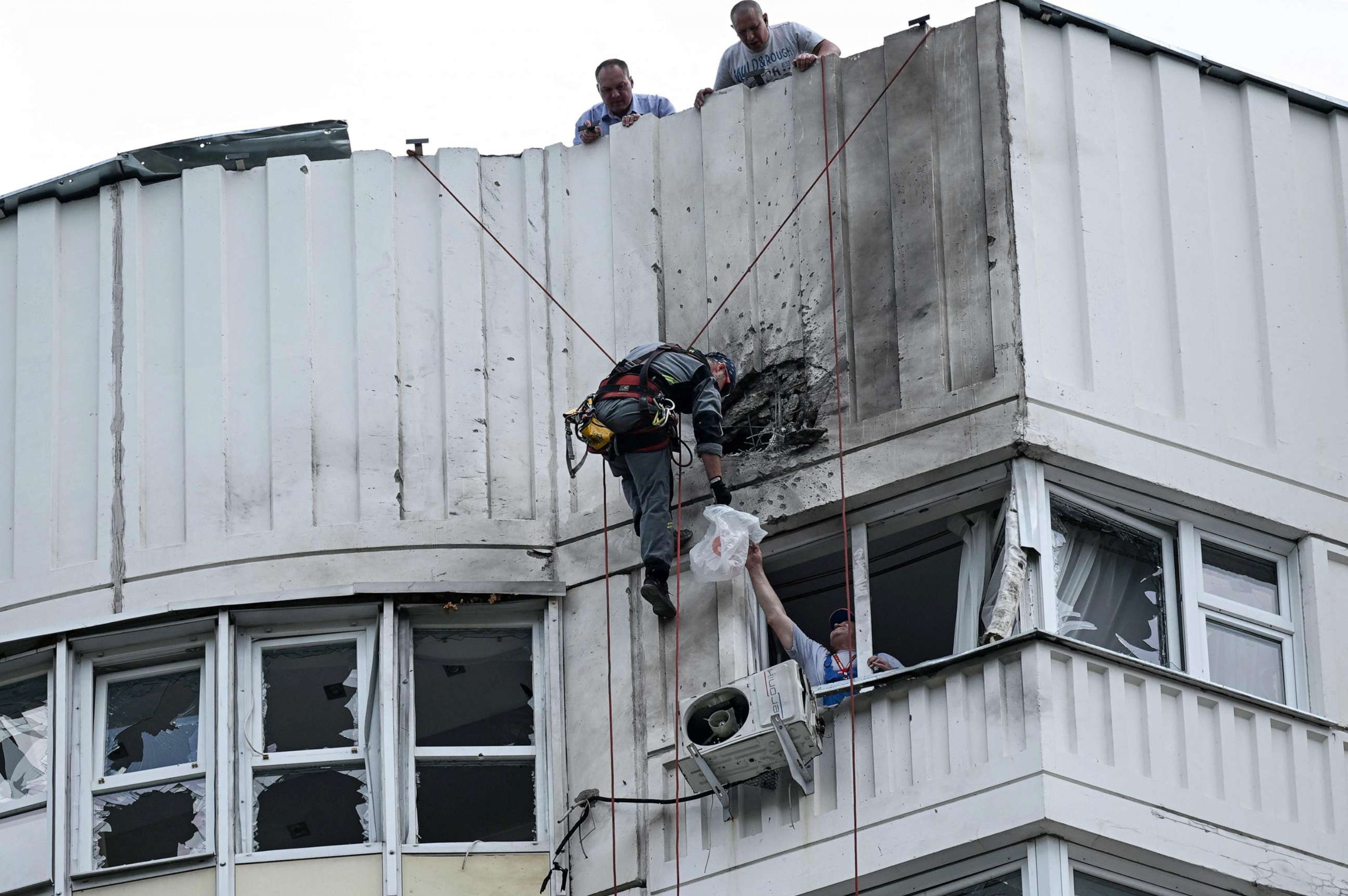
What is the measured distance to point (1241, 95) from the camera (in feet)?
61.5

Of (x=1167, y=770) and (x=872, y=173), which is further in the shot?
(x=872, y=173)

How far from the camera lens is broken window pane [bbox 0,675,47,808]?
1864 centimetres

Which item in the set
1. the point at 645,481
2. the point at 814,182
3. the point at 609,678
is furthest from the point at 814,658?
the point at 814,182

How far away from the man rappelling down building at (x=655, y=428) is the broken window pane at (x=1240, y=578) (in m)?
3.06

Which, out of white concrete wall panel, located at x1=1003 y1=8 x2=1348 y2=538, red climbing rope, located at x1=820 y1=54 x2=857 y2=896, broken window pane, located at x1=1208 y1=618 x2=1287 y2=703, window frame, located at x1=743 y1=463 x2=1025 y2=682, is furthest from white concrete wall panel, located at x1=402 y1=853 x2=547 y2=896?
broken window pane, located at x1=1208 y1=618 x2=1287 y2=703

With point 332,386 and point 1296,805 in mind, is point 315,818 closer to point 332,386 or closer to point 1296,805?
point 332,386

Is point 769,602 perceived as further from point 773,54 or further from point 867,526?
point 773,54

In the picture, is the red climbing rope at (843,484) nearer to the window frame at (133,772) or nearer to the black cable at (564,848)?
the black cable at (564,848)

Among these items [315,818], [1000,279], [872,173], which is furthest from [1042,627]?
[315,818]

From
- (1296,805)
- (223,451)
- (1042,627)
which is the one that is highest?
(223,451)

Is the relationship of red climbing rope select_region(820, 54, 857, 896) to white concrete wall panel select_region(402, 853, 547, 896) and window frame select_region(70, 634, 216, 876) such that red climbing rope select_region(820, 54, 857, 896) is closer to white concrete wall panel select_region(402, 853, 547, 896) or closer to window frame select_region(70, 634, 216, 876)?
white concrete wall panel select_region(402, 853, 547, 896)

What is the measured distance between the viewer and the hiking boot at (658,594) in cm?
1747

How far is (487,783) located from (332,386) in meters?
2.94

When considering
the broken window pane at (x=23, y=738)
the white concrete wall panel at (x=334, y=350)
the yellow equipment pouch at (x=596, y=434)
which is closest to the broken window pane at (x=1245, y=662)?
the yellow equipment pouch at (x=596, y=434)
